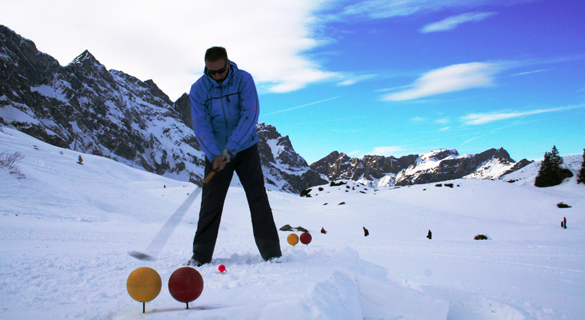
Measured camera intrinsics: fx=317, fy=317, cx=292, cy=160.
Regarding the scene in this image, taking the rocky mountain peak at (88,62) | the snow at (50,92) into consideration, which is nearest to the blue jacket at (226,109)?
the snow at (50,92)

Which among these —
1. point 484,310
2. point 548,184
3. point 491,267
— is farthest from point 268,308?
point 548,184

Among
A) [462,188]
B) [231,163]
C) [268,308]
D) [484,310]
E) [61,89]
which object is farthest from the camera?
[61,89]

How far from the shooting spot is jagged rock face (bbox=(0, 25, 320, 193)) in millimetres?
94438

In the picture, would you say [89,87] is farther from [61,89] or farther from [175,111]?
[175,111]

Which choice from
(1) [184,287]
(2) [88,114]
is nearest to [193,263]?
(1) [184,287]

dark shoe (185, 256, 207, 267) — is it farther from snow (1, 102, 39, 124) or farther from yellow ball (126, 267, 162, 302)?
snow (1, 102, 39, 124)

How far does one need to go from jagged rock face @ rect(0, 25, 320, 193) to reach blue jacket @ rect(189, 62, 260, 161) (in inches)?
3938

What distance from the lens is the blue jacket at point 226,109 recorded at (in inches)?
137

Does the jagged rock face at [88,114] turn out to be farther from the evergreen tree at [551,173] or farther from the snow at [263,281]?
the evergreen tree at [551,173]

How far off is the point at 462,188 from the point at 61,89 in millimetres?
141807

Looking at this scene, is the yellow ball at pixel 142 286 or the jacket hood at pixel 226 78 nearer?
the yellow ball at pixel 142 286

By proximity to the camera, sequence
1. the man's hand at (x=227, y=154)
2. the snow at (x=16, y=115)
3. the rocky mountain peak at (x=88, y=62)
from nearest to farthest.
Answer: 1. the man's hand at (x=227, y=154)
2. the snow at (x=16, y=115)
3. the rocky mountain peak at (x=88, y=62)

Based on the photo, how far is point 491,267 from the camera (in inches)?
247

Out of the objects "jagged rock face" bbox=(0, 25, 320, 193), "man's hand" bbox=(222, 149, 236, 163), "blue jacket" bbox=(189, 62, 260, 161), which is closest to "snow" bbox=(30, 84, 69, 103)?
"jagged rock face" bbox=(0, 25, 320, 193)
